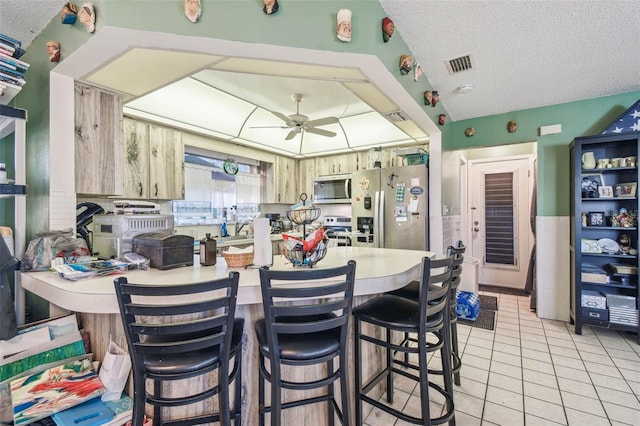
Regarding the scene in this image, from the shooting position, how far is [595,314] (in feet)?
9.71

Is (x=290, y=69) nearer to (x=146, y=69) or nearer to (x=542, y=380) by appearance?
(x=146, y=69)

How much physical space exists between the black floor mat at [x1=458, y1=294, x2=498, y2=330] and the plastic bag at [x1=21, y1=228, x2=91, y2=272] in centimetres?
372

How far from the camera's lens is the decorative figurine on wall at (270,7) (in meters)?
1.52

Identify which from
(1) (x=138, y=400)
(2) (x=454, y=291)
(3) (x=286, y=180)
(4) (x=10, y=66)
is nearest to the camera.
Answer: (1) (x=138, y=400)

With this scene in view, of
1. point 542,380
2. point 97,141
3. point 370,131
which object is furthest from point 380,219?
point 97,141

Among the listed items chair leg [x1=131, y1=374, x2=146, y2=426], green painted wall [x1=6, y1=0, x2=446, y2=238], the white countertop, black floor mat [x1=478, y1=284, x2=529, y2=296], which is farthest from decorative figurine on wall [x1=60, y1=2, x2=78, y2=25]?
black floor mat [x1=478, y1=284, x2=529, y2=296]

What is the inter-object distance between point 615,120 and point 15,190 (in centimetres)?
517

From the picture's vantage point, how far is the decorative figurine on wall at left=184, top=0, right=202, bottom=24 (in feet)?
4.74

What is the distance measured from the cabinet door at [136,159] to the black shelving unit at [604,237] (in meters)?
4.68

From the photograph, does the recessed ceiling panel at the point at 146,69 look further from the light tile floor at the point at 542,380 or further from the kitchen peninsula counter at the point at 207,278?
the light tile floor at the point at 542,380

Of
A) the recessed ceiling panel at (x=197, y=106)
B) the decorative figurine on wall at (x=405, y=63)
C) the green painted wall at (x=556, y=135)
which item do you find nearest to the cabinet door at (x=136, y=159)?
the recessed ceiling panel at (x=197, y=106)

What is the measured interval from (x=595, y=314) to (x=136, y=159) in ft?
16.8

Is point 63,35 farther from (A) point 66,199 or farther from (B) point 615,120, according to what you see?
(B) point 615,120

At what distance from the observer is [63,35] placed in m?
1.78
